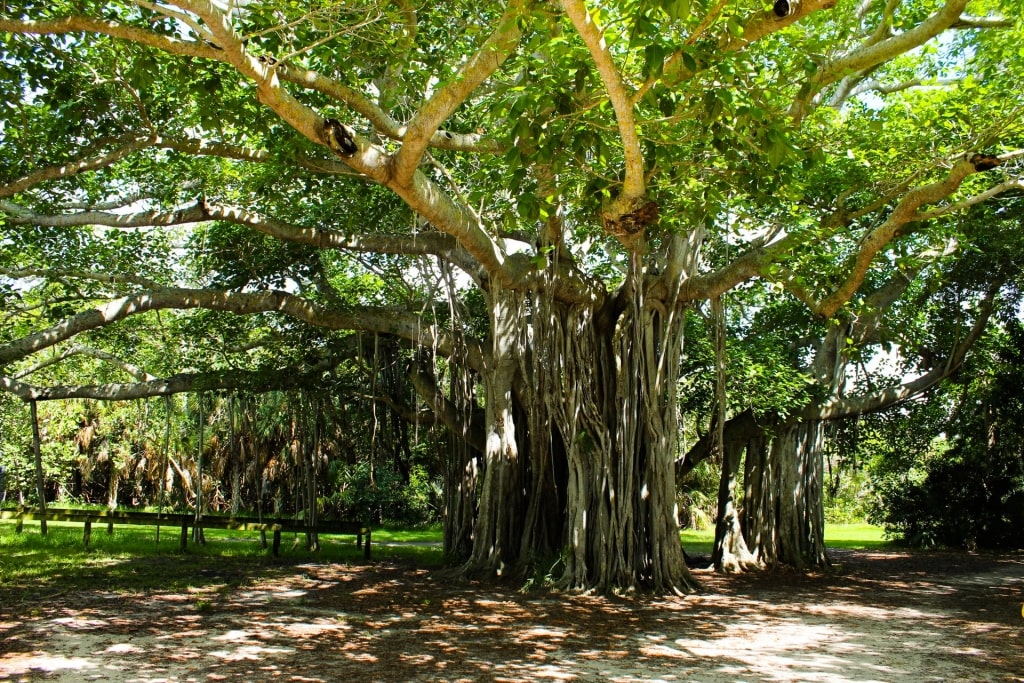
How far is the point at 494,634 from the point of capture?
6203 millimetres

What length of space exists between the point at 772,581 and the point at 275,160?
712 cm

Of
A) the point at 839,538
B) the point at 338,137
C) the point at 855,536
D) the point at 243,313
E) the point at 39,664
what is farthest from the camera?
the point at 855,536

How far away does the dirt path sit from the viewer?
498 centimetres

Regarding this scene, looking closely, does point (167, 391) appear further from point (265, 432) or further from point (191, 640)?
point (265, 432)

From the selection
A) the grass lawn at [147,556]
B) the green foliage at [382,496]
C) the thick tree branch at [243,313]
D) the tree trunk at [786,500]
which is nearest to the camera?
the thick tree branch at [243,313]

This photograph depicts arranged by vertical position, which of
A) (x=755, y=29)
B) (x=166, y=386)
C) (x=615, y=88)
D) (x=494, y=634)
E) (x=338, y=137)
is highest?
(x=755, y=29)

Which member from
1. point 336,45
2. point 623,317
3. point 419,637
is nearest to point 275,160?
point 336,45

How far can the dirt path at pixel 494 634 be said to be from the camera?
196 inches

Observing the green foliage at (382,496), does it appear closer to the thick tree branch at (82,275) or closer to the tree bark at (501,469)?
the tree bark at (501,469)

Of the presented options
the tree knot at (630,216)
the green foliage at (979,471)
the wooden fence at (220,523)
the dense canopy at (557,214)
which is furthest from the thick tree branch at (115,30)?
the green foliage at (979,471)

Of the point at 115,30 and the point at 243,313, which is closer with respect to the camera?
the point at 115,30

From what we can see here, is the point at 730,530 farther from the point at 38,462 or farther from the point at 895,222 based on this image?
the point at 38,462

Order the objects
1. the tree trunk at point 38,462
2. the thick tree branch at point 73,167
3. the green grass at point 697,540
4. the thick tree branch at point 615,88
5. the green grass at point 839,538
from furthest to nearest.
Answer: the green grass at point 839,538, the green grass at point 697,540, the tree trunk at point 38,462, the thick tree branch at point 73,167, the thick tree branch at point 615,88

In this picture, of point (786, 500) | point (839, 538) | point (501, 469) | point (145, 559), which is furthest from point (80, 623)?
point (839, 538)
